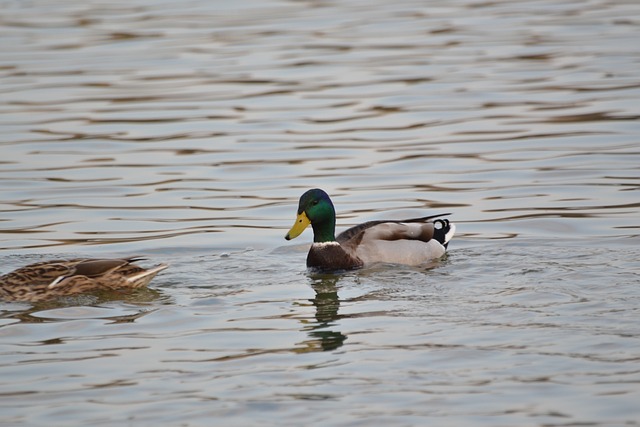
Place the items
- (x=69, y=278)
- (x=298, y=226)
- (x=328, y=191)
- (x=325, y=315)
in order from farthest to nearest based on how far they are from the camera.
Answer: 1. (x=328, y=191)
2. (x=298, y=226)
3. (x=69, y=278)
4. (x=325, y=315)

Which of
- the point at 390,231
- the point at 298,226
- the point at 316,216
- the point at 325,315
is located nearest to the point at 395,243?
the point at 390,231

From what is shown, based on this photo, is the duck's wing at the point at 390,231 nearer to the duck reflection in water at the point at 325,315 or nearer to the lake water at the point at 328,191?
the lake water at the point at 328,191

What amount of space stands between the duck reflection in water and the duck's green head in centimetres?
54

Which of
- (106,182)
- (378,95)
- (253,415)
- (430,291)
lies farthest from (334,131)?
(253,415)

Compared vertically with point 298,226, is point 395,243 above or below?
below

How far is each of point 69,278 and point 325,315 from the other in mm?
2128

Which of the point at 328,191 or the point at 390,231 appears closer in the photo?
the point at 390,231

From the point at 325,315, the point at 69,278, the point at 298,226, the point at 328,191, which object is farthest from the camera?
the point at 328,191

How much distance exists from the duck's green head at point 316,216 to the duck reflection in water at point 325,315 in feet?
1.77

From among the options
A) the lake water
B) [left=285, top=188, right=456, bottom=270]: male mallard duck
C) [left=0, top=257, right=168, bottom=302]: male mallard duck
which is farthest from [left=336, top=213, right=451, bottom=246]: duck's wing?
[left=0, top=257, right=168, bottom=302]: male mallard duck

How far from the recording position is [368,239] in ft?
39.0

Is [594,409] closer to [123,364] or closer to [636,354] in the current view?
[636,354]

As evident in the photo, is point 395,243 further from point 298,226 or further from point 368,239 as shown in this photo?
point 298,226

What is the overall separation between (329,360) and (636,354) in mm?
1867
